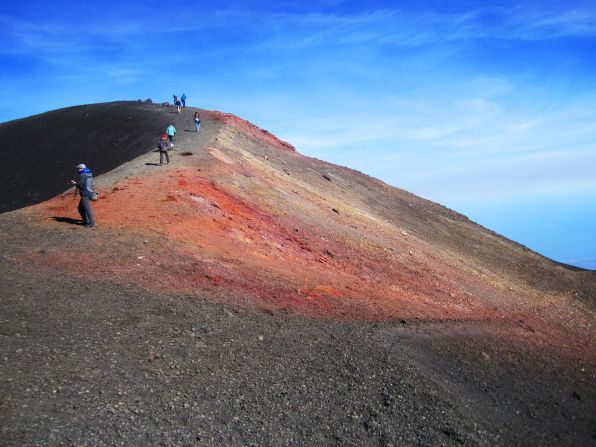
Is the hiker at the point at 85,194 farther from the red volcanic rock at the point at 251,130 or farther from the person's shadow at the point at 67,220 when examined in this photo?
the red volcanic rock at the point at 251,130

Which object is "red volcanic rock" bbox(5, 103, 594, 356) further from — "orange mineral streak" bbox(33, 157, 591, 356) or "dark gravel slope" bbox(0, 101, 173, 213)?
"dark gravel slope" bbox(0, 101, 173, 213)

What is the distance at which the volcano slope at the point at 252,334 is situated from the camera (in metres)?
7.45

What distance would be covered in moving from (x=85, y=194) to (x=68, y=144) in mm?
32501

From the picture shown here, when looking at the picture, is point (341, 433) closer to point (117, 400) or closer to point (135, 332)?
point (117, 400)

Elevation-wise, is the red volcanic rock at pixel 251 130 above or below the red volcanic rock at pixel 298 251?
above

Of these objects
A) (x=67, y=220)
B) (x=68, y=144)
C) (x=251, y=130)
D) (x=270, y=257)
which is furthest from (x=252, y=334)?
(x=68, y=144)

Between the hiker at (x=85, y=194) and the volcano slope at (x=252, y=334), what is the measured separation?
20.2 inches

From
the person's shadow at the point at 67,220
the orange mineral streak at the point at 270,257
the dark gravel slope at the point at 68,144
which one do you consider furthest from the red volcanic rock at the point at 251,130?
the person's shadow at the point at 67,220

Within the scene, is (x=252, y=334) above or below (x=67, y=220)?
below

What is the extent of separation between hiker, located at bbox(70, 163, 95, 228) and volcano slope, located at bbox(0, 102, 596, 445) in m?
0.51

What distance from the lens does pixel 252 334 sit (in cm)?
1011

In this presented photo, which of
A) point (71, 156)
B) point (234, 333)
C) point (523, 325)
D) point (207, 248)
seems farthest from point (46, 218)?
point (71, 156)

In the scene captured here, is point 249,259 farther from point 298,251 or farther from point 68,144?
point 68,144

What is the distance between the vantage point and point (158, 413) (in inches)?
284
